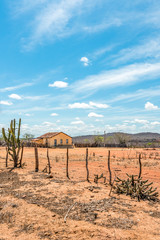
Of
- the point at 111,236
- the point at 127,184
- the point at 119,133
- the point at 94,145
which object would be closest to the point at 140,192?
the point at 127,184

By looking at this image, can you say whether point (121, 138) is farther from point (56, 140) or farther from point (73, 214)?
point (73, 214)

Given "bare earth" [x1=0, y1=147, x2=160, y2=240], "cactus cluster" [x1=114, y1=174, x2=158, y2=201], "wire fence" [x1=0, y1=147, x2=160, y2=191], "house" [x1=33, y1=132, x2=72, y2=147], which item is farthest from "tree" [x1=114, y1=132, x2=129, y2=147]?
"bare earth" [x1=0, y1=147, x2=160, y2=240]

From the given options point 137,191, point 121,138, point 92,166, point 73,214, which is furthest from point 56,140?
point 73,214

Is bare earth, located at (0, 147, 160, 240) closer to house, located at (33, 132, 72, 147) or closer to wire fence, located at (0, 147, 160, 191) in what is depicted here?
wire fence, located at (0, 147, 160, 191)

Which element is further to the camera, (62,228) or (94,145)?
(94,145)

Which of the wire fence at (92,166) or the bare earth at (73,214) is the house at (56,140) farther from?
the bare earth at (73,214)

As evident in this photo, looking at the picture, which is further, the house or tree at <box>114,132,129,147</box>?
tree at <box>114,132,129,147</box>

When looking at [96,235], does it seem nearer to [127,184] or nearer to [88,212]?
[88,212]

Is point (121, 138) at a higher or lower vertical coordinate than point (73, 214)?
higher

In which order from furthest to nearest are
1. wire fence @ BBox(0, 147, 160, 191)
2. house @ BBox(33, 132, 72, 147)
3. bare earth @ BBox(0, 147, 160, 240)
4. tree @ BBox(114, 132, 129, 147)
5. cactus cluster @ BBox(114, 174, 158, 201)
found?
tree @ BBox(114, 132, 129, 147)
house @ BBox(33, 132, 72, 147)
wire fence @ BBox(0, 147, 160, 191)
cactus cluster @ BBox(114, 174, 158, 201)
bare earth @ BBox(0, 147, 160, 240)

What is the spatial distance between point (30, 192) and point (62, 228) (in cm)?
330

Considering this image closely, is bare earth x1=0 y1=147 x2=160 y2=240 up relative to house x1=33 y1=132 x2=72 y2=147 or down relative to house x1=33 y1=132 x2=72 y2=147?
down

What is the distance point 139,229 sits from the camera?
516cm

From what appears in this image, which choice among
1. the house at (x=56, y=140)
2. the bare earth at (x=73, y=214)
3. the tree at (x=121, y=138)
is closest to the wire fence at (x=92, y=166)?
the bare earth at (x=73, y=214)
